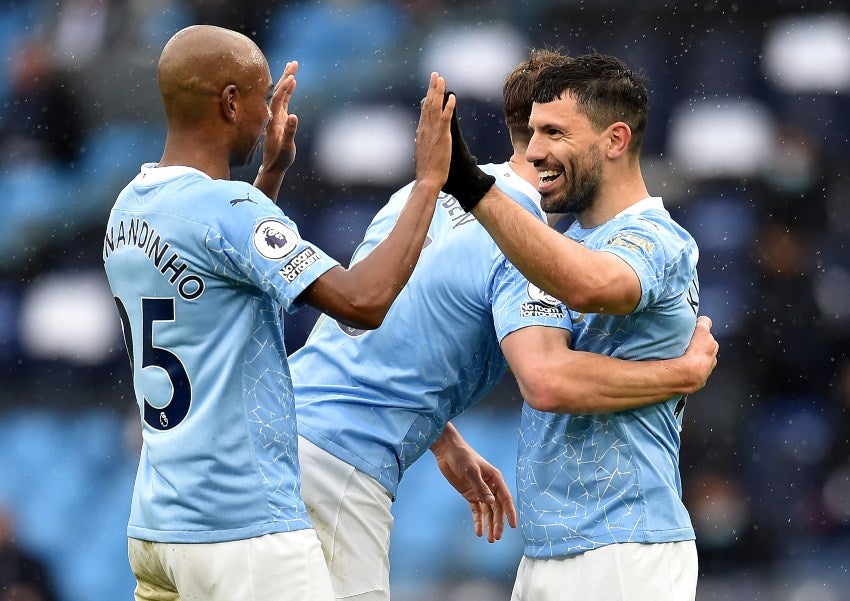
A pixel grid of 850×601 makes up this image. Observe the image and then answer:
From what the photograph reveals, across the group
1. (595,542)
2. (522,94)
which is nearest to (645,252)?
(595,542)

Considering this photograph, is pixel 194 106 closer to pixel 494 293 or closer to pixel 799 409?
pixel 494 293

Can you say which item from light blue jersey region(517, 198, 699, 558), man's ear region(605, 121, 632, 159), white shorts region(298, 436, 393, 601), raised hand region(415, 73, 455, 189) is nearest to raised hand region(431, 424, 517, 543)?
white shorts region(298, 436, 393, 601)

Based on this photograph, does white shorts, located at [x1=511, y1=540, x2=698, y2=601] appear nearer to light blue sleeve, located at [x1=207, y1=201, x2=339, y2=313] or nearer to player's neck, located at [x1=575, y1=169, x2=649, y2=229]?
player's neck, located at [x1=575, y1=169, x2=649, y2=229]

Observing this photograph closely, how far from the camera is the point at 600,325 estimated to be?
2.98 m

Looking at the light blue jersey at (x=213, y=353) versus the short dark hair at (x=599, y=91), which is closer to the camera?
the light blue jersey at (x=213, y=353)

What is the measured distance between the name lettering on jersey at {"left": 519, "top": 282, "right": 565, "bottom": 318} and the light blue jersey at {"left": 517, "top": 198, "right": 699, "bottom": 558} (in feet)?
0.22

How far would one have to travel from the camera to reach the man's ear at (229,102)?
2.68 m

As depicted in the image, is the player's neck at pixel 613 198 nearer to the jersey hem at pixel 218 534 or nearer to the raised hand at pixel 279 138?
the raised hand at pixel 279 138

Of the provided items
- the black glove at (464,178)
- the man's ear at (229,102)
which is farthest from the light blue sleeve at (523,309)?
the man's ear at (229,102)

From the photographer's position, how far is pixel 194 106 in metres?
2.68

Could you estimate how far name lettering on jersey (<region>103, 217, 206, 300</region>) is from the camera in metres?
2.54

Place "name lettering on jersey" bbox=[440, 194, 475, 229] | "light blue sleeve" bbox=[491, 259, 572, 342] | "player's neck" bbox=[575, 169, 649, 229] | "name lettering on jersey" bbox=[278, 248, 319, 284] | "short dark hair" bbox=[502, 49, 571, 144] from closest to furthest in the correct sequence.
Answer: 1. "name lettering on jersey" bbox=[278, 248, 319, 284]
2. "light blue sleeve" bbox=[491, 259, 572, 342]
3. "player's neck" bbox=[575, 169, 649, 229]
4. "name lettering on jersey" bbox=[440, 194, 475, 229]
5. "short dark hair" bbox=[502, 49, 571, 144]

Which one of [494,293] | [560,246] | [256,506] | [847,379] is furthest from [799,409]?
[256,506]

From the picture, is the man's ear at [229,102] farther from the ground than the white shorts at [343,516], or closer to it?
farther from the ground
